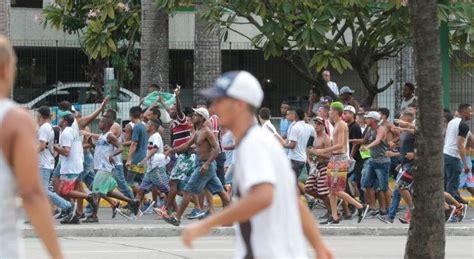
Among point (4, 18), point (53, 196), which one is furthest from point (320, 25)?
point (4, 18)

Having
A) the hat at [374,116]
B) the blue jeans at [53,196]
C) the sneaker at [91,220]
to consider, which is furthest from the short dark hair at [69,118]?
the hat at [374,116]

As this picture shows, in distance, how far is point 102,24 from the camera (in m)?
23.2

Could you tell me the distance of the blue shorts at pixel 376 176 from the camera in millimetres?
18469

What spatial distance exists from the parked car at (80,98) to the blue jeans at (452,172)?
10.2 metres

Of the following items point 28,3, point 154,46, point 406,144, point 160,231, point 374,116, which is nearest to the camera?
point 160,231

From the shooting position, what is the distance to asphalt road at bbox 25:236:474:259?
13.7 m

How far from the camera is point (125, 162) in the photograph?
19.7 meters

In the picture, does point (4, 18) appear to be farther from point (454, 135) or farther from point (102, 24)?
point (454, 135)

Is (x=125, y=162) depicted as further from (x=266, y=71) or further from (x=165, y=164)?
(x=266, y=71)

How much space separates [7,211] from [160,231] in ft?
36.3

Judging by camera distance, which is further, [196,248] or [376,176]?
[376,176]

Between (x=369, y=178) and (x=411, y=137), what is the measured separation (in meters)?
1.35

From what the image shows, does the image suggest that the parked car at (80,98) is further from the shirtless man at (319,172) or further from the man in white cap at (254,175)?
the man in white cap at (254,175)

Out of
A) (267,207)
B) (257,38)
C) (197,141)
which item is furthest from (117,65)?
(267,207)
